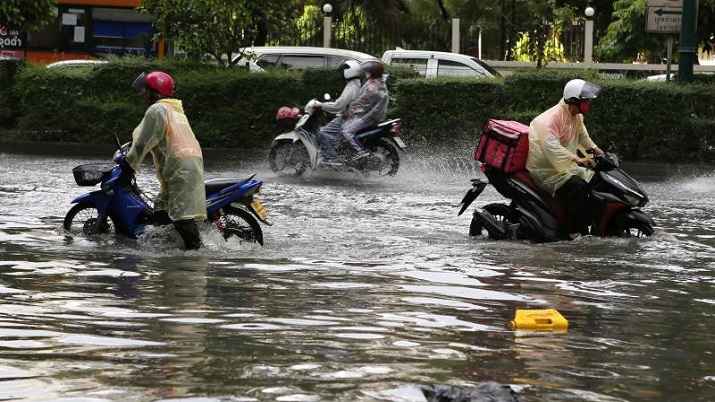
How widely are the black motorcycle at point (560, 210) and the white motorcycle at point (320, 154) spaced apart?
7.03 meters

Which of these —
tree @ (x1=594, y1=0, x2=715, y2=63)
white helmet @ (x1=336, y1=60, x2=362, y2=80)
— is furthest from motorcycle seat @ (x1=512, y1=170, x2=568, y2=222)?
tree @ (x1=594, y1=0, x2=715, y2=63)

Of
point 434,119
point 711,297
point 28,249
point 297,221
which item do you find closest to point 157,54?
point 434,119

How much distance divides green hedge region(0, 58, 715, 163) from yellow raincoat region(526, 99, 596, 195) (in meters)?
9.46

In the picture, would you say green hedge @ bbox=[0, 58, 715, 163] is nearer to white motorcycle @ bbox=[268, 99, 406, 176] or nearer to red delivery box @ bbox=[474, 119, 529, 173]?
white motorcycle @ bbox=[268, 99, 406, 176]

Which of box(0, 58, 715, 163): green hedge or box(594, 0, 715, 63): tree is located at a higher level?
box(594, 0, 715, 63): tree

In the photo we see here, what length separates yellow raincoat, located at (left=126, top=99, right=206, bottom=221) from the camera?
11289 mm

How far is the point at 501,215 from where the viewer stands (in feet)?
42.7

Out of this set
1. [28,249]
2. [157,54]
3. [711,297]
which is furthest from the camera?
[157,54]

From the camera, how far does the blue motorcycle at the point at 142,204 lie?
37.9 ft

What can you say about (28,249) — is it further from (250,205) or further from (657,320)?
(657,320)

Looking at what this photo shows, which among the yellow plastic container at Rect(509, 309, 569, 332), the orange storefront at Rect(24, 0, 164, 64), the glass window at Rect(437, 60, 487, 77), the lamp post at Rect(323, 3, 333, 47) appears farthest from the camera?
the orange storefront at Rect(24, 0, 164, 64)

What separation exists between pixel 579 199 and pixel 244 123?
11930mm

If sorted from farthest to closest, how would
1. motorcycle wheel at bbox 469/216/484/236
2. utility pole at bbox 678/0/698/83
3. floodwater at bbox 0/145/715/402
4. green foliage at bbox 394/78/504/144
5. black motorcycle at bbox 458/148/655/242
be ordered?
green foliage at bbox 394/78/504/144 → utility pole at bbox 678/0/698/83 → motorcycle wheel at bbox 469/216/484/236 → black motorcycle at bbox 458/148/655/242 → floodwater at bbox 0/145/715/402

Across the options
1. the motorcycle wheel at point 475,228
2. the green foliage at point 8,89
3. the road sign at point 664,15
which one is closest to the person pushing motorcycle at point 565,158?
the motorcycle wheel at point 475,228
